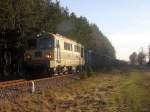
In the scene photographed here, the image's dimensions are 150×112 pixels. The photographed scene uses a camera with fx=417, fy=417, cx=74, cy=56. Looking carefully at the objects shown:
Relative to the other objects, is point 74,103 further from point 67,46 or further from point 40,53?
point 67,46

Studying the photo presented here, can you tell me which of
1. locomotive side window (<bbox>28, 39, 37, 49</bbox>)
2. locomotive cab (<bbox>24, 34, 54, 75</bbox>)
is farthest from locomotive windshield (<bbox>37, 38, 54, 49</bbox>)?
locomotive side window (<bbox>28, 39, 37, 49</bbox>)

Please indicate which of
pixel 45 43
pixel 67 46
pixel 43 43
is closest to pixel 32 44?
pixel 43 43

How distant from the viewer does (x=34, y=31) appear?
44.4 m

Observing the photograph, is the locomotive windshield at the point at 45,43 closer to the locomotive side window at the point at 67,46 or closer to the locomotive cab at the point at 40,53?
the locomotive cab at the point at 40,53

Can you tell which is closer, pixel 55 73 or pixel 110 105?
pixel 110 105

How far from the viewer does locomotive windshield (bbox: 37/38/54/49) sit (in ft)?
103

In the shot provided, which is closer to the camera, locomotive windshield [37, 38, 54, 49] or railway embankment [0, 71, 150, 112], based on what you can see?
railway embankment [0, 71, 150, 112]

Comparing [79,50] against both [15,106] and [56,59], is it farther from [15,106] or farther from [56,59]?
[15,106]

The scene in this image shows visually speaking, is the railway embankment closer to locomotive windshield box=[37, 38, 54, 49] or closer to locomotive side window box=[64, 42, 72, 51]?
locomotive windshield box=[37, 38, 54, 49]

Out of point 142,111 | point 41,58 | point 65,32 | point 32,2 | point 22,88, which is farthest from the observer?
point 65,32

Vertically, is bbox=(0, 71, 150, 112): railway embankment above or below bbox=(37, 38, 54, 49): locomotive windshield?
below

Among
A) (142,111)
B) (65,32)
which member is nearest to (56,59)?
(142,111)

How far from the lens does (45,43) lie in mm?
31469

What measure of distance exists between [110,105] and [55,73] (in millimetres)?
14716
